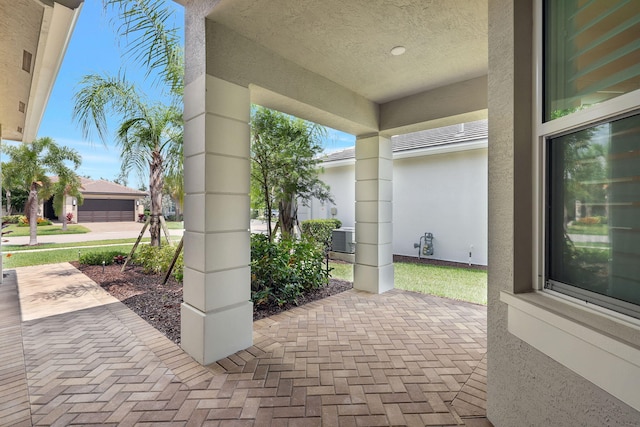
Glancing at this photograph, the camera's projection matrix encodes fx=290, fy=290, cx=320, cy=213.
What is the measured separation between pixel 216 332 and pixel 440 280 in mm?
5325

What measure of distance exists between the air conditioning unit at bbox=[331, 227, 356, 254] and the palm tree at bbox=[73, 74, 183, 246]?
5380mm

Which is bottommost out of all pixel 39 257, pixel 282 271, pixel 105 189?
pixel 39 257

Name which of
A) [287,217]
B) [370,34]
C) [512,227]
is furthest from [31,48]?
[287,217]

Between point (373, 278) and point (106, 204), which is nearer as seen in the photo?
point (373, 278)

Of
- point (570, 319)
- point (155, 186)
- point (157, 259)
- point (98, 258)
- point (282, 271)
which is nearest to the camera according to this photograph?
point (570, 319)

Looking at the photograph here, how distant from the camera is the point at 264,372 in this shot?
9.47 feet

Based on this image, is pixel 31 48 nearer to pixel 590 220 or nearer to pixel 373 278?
pixel 590 220

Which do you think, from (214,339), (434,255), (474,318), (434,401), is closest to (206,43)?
(214,339)

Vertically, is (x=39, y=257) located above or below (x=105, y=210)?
below

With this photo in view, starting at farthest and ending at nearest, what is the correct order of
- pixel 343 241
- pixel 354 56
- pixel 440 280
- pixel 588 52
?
1. pixel 343 241
2. pixel 440 280
3. pixel 354 56
4. pixel 588 52

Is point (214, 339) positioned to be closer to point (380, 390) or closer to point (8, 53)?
point (380, 390)

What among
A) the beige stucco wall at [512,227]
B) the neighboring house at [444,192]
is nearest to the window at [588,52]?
the beige stucco wall at [512,227]

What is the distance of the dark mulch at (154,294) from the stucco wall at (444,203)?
439cm

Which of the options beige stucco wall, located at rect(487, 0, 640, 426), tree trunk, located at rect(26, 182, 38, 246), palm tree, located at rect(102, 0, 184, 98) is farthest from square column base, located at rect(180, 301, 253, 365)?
tree trunk, located at rect(26, 182, 38, 246)
